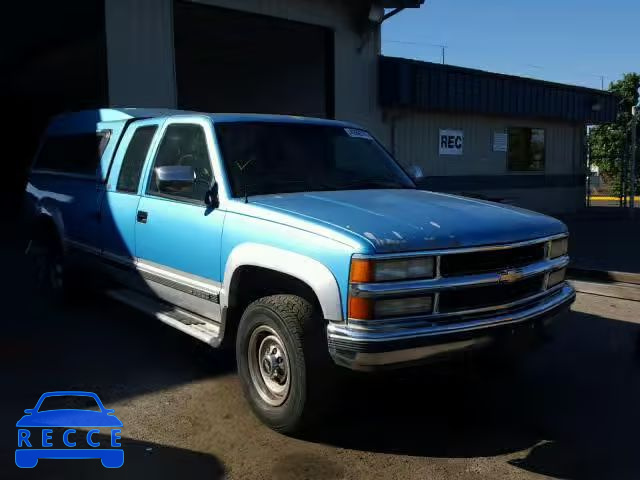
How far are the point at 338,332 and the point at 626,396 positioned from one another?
2.46 metres

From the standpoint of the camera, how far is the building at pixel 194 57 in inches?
382

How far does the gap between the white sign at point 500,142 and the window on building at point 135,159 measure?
526 inches

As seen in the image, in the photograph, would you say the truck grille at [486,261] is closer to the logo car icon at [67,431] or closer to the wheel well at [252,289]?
the wheel well at [252,289]

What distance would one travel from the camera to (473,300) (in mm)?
3537

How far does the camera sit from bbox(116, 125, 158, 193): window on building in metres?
5.22

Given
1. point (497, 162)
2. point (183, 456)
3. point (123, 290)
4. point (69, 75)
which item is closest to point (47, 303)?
point (123, 290)

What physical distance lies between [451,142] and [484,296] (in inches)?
511

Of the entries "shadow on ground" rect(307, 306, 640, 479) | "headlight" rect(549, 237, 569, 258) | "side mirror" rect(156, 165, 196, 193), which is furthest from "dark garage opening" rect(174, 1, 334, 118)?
"shadow on ground" rect(307, 306, 640, 479)

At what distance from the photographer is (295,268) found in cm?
351

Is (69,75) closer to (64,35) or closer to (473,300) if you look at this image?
(64,35)

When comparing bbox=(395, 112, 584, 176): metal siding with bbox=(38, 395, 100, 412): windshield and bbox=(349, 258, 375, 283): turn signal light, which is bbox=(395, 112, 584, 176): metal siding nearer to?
bbox=(38, 395, 100, 412): windshield

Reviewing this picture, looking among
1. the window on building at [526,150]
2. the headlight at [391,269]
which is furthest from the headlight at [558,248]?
the window on building at [526,150]

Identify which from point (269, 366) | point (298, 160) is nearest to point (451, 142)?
point (298, 160)

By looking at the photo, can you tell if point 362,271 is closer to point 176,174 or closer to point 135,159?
point 176,174
